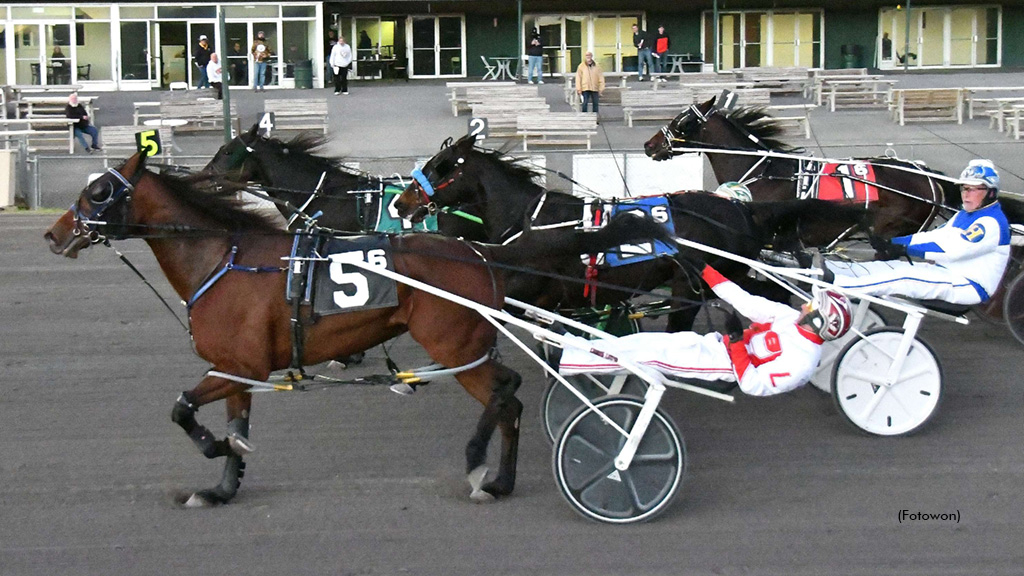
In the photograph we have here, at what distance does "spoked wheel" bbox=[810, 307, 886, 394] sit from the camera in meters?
7.00

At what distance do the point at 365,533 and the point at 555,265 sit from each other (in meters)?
1.92

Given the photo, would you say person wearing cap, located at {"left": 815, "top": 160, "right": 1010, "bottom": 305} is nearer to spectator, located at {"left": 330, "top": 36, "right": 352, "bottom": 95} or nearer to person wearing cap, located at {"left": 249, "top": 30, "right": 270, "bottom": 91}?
spectator, located at {"left": 330, "top": 36, "right": 352, "bottom": 95}

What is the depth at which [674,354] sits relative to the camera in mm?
5996

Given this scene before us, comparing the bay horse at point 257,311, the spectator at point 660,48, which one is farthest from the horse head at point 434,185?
the spectator at point 660,48

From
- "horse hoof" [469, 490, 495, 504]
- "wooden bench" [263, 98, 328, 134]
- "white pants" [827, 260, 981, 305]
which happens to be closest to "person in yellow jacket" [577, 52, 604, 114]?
"wooden bench" [263, 98, 328, 134]

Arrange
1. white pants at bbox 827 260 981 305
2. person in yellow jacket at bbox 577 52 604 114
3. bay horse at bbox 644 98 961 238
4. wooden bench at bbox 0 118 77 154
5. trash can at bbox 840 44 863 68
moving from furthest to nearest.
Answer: trash can at bbox 840 44 863 68 < person in yellow jacket at bbox 577 52 604 114 < wooden bench at bbox 0 118 77 154 < bay horse at bbox 644 98 961 238 < white pants at bbox 827 260 981 305

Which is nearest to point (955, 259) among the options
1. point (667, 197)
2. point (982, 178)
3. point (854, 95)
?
point (982, 178)

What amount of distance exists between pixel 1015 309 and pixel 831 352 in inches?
89.3

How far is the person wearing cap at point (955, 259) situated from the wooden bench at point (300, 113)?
16494 millimetres

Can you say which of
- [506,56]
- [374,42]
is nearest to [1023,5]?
[506,56]

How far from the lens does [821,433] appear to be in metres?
7.02

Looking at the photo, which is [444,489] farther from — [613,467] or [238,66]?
[238,66]

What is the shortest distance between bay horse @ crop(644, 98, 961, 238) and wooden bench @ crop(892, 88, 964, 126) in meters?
13.6

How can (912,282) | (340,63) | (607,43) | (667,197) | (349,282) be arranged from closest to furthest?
(349,282) < (912,282) < (667,197) < (340,63) < (607,43)
